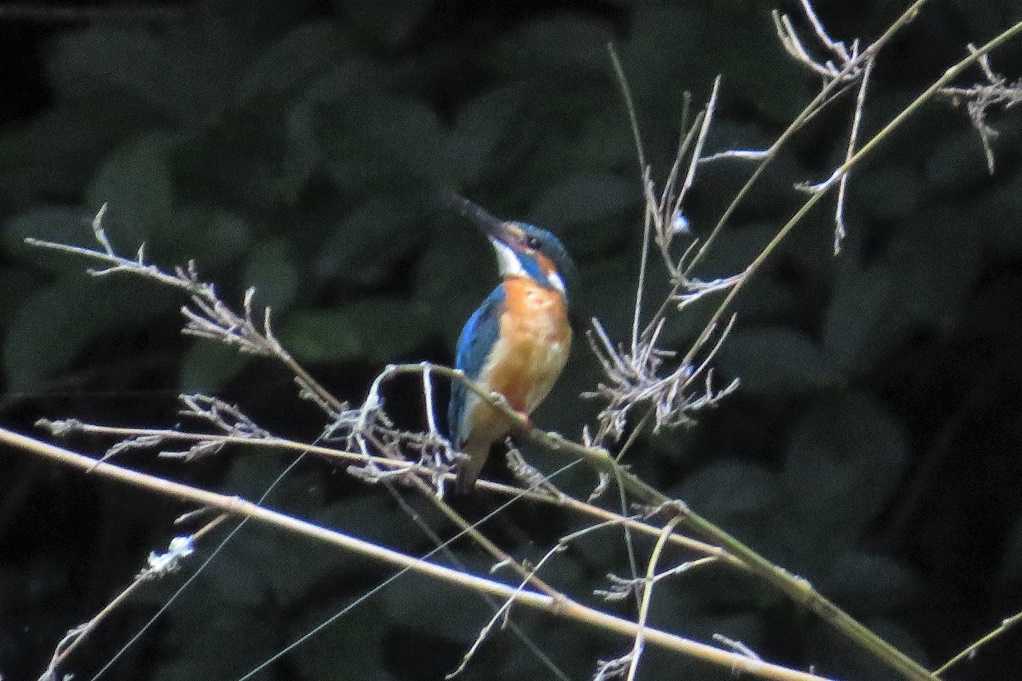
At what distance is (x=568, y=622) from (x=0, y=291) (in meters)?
1.27

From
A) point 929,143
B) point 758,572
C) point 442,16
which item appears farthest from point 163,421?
point 758,572

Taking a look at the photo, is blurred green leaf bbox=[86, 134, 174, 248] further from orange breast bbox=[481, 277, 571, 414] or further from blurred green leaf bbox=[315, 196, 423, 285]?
orange breast bbox=[481, 277, 571, 414]

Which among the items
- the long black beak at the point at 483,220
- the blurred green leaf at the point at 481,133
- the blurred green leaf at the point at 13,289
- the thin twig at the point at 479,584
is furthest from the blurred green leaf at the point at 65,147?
the thin twig at the point at 479,584

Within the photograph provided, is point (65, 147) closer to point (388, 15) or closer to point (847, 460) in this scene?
point (388, 15)

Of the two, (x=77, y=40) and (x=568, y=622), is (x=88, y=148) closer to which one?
A: (x=77, y=40)

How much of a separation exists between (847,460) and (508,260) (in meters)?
0.69

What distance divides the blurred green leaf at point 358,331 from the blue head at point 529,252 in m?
0.24

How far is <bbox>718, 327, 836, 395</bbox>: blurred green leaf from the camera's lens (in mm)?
2703

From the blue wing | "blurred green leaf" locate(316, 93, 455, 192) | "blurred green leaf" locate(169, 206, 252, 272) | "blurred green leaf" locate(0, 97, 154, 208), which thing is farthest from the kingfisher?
"blurred green leaf" locate(0, 97, 154, 208)

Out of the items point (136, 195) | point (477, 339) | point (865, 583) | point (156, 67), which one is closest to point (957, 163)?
point (865, 583)

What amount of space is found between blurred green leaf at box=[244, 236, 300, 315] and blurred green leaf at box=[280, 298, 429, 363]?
0.05m

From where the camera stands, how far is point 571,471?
256 centimetres

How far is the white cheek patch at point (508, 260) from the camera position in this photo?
264 centimetres

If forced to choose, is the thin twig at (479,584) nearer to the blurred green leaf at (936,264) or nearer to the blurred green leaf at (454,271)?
the blurred green leaf at (454,271)
